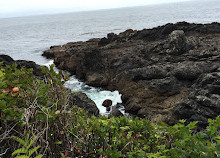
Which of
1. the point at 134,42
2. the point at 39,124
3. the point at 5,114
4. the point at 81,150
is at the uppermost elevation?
the point at 5,114

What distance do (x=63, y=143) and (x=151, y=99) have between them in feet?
36.3

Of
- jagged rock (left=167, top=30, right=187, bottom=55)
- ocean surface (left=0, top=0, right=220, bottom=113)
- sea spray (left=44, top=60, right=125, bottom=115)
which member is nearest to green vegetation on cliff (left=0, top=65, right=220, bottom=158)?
ocean surface (left=0, top=0, right=220, bottom=113)

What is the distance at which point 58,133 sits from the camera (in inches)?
114

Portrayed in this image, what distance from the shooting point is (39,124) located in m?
2.79

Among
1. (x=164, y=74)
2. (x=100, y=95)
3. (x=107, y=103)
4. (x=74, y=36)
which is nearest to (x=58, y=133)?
(x=107, y=103)

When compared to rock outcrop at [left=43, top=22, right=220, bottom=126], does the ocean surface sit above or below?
below

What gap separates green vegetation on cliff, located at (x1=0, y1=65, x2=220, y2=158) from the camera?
2.39 metres

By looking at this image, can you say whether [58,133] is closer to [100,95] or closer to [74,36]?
[100,95]

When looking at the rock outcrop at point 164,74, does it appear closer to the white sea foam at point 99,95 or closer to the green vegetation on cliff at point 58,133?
the white sea foam at point 99,95

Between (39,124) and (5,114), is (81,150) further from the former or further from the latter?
(5,114)

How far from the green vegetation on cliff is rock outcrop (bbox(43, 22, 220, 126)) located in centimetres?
763

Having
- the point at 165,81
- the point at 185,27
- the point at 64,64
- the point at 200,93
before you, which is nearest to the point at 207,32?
the point at 185,27

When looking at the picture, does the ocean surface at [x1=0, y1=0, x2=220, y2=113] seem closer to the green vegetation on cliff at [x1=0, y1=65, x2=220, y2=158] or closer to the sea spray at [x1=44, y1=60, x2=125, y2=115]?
the sea spray at [x1=44, y1=60, x2=125, y2=115]

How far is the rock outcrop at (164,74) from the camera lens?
36.0 ft
